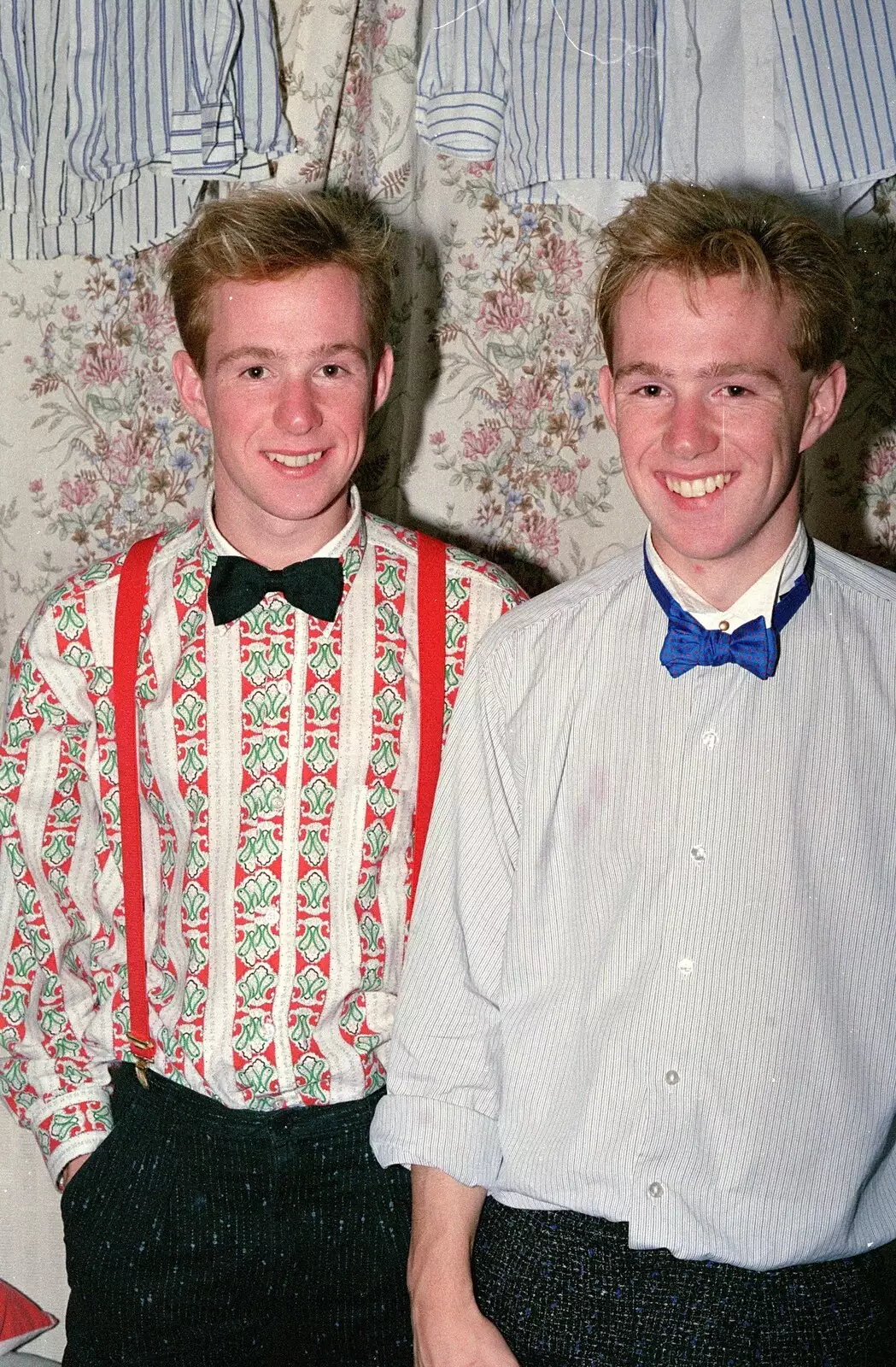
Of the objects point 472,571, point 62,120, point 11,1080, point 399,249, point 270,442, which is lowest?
point 11,1080

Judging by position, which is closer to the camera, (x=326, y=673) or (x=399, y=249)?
(x=326, y=673)

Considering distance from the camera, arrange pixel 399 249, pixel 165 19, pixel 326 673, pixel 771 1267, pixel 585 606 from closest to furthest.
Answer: pixel 771 1267 < pixel 585 606 < pixel 326 673 < pixel 165 19 < pixel 399 249

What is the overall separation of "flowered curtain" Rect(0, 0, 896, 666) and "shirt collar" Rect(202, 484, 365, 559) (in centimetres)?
47

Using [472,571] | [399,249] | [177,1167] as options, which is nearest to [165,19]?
[399,249]

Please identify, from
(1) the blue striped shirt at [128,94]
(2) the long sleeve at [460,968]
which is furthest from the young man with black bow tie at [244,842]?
(1) the blue striped shirt at [128,94]

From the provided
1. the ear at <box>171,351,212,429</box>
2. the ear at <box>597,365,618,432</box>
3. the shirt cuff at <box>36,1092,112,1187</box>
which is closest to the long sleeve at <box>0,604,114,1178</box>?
the shirt cuff at <box>36,1092,112,1187</box>

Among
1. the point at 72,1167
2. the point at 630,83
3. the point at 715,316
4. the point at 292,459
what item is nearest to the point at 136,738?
the point at 292,459

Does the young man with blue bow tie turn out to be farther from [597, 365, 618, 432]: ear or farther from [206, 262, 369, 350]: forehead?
[206, 262, 369, 350]: forehead

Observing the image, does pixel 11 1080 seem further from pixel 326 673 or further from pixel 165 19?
pixel 165 19

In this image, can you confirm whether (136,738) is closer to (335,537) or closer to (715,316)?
(335,537)

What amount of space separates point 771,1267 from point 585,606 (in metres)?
0.56

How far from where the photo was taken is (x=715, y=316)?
1.22 m

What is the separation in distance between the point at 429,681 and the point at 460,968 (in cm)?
30

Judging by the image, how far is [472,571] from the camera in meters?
1.50
